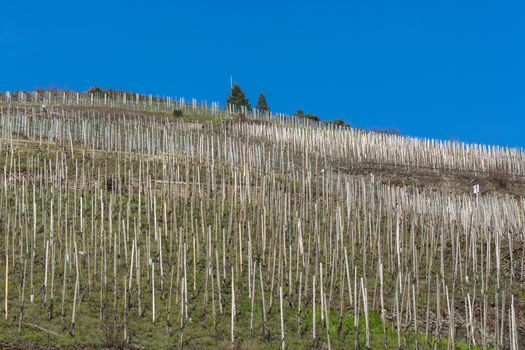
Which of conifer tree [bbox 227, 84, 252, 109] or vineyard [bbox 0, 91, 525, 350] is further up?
conifer tree [bbox 227, 84, 252, 109]

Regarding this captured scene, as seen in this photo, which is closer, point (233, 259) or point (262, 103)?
point (233, 259)

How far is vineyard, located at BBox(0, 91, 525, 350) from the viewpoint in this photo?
9805 mm

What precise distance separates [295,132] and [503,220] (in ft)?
49.3

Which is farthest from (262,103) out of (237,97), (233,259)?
(233,259)

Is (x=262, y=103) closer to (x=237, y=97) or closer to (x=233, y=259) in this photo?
(x=237, y=97)

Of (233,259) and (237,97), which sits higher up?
(237,97)

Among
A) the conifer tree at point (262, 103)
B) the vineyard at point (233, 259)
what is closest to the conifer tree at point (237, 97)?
the conifer tree at point (262, 103)

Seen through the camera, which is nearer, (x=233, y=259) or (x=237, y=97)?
(x=233, y=259)

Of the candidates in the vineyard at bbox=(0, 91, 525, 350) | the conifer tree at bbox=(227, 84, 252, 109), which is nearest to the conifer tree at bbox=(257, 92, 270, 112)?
the conifer tree at bbox=(227, 84, 252, 109)

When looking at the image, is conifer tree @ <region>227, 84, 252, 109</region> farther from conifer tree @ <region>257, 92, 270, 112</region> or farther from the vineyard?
the vineyard

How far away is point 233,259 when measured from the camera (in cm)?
1312

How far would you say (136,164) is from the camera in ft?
66.6

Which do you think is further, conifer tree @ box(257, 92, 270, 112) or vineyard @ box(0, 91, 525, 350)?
conifer tree @ box(257, 92, 270, 112)

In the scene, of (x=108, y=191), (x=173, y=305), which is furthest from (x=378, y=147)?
(x=173, y=305)
